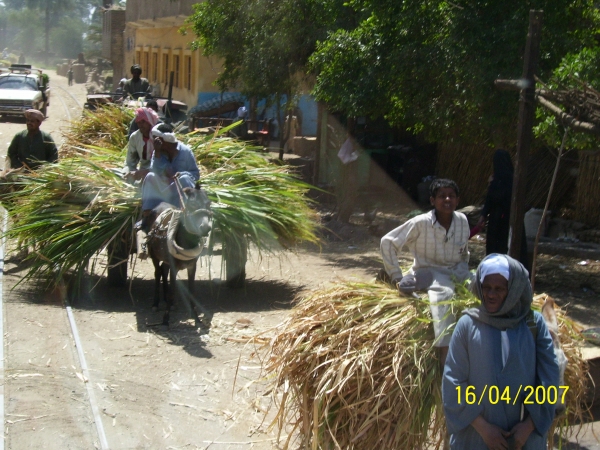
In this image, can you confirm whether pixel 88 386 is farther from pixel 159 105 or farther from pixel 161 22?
pixel 161 22

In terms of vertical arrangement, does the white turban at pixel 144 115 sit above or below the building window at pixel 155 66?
below

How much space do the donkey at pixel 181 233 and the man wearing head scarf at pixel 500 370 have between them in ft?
12.9

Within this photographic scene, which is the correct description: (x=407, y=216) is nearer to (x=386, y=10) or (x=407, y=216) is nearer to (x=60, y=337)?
(x=386, y=10)

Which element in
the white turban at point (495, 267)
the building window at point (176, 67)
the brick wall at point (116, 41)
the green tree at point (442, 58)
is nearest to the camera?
the white turban at point (495, 267)

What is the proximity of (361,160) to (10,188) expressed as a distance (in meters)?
9.34

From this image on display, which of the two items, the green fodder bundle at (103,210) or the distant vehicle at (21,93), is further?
the distant vehicle at (21,93)

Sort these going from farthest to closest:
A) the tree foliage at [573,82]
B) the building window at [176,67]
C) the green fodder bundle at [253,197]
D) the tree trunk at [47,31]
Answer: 1. the tree trunk at [47,31]
2. the building window at [176,67]
3. the green fodder bundle at [253,197]
4. the tree foliage at [573,82]

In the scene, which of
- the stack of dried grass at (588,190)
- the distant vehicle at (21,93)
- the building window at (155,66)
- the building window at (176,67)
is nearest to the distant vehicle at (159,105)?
the stack of dried grass at (588,190)

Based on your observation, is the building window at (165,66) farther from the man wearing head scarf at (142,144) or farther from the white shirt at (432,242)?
the white shirt at (432,242)

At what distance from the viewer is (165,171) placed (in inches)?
303

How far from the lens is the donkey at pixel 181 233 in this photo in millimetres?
6934

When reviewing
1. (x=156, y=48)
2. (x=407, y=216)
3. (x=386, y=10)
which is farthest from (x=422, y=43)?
(x=156, y=48)

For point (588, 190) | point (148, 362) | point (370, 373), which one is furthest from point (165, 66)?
point (370, 373)

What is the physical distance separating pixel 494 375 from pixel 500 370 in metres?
0.03
